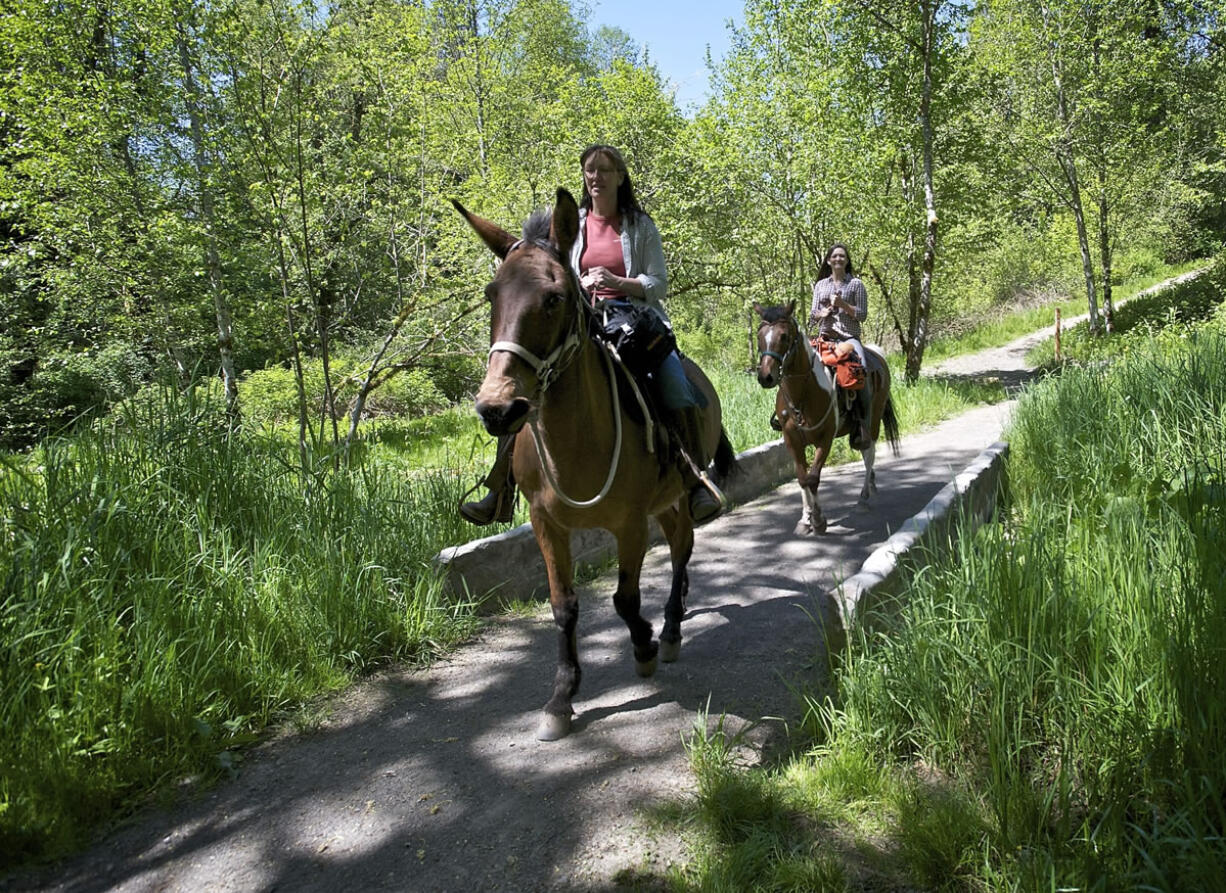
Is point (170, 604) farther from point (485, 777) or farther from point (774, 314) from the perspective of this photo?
point (774, 314)

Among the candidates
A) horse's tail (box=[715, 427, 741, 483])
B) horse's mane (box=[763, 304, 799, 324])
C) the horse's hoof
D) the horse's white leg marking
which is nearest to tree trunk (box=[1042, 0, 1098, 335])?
horse's mane (box=[763, 304, 799, 324])

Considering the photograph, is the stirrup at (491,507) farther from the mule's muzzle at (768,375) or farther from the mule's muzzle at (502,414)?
the mule's muzzle at (768,375)

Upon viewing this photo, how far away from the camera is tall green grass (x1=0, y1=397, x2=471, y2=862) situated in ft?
10.1

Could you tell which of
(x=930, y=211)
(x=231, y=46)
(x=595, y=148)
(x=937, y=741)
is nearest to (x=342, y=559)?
(x=595, y=148)

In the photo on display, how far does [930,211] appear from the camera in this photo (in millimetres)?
14867

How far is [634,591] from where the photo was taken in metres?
3.92

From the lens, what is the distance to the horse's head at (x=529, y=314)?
2588 mm

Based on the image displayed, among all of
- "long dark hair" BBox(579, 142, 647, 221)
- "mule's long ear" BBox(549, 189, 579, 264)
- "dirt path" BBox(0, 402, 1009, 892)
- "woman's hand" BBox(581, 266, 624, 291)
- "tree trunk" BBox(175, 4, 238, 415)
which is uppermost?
"tree trunk" BBox(175, 4, 238, 415)

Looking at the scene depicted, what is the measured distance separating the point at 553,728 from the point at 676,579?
1.44m

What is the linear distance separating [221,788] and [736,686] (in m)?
2.58

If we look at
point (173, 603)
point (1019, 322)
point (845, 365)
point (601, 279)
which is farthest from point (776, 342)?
point (1019, 322)

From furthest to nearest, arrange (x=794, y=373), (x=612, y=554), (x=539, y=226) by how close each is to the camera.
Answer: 1. (x=794, y=373)
2. (x=612, y=554)
3. (x=539, y=226)

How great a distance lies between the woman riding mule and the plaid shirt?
14.2ft

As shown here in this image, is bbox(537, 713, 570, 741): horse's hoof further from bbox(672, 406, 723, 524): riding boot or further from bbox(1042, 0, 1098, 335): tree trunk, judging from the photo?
bbox(1042, 0, 1098, 335): tree trunk
